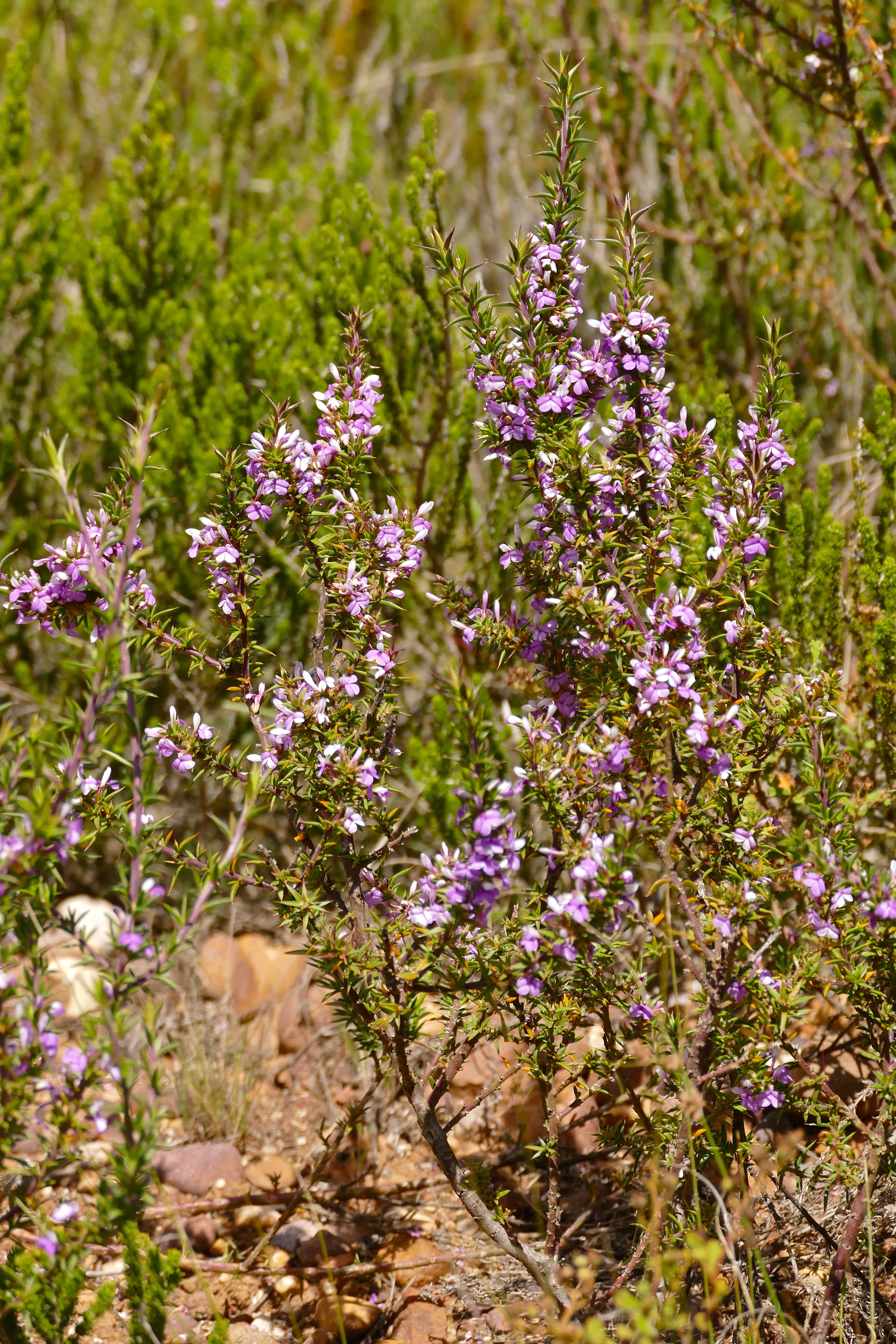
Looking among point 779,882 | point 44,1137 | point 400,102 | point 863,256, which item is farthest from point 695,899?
point 400,102

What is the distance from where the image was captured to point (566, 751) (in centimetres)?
206

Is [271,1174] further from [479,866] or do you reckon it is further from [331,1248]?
[479,866]

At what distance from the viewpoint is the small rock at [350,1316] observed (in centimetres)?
237

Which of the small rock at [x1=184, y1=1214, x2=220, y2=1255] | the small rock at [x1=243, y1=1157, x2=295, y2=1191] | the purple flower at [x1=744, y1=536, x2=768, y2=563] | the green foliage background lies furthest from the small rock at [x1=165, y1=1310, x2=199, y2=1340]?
the purple flower at [x1=744, y1=536, x2=768, y2=563]

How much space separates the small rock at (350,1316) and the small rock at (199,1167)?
1.89 ft

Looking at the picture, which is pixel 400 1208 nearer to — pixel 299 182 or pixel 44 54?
pixel 299 182

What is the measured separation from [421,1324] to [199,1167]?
844 millimetres

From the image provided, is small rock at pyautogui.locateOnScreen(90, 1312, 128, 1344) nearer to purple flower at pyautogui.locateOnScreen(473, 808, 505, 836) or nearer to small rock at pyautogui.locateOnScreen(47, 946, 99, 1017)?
small rock at pyautogui.locateOnScreen(47, 946, 99, 1017)

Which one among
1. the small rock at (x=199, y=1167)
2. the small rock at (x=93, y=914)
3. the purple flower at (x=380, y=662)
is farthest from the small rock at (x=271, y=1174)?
the purple flower at (x=380, y=662)

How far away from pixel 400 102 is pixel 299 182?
1.46 meters

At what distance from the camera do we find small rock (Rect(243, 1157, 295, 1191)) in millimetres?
2861

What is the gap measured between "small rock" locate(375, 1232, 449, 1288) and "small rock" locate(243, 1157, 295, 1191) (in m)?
0.33

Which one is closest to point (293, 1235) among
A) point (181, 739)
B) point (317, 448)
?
point (181, 739)

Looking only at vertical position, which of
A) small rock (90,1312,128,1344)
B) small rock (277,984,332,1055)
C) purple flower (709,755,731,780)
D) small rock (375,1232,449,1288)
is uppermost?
purple flower (709,755,731,780)
